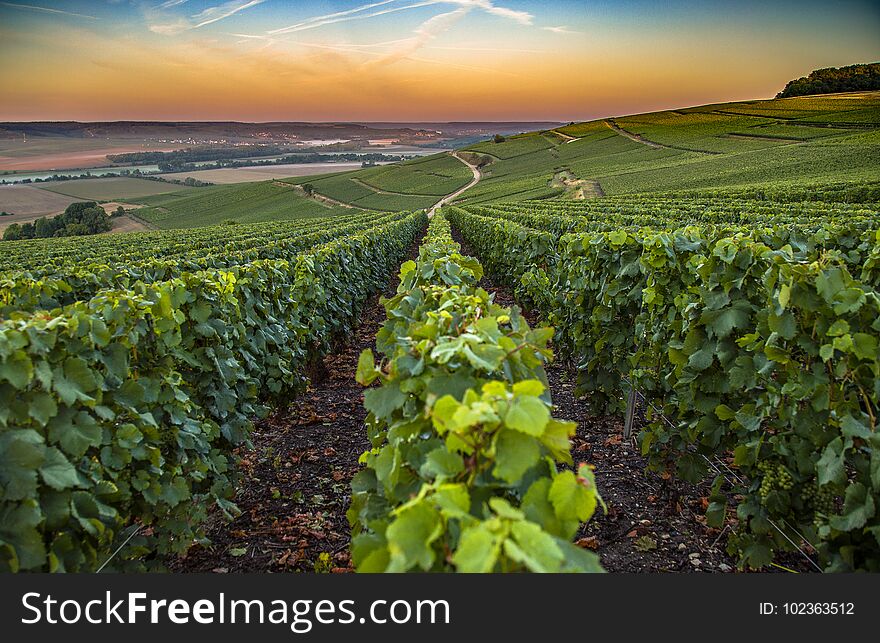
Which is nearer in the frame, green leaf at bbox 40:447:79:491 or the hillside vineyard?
the hillside vineyard

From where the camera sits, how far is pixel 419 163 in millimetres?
115062

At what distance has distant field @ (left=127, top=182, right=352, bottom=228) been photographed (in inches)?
2926

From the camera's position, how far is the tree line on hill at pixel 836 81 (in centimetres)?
10662

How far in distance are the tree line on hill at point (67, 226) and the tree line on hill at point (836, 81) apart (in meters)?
140

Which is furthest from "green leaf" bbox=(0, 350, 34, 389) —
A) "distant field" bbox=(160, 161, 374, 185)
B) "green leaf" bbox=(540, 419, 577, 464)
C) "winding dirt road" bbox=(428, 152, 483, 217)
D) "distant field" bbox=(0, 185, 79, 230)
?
"distant field" bbox=(160, 161, 374, 185)

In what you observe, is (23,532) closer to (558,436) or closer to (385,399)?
(385,399)

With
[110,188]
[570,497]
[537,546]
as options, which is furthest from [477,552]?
[110,188]

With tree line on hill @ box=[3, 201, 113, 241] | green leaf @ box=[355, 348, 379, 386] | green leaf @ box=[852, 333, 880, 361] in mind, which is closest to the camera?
green leaf @ box=[355, 348, 379, 386]

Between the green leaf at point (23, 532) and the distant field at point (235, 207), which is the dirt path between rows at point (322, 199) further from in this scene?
the green leaf at point (23, 532)

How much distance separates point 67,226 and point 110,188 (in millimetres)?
50032

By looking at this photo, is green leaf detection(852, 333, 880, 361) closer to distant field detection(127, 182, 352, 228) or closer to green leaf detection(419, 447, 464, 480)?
green leaf detection(419, 447, 464, 480)

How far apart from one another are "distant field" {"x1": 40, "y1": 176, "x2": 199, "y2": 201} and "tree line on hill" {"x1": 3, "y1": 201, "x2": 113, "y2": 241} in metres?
27.2

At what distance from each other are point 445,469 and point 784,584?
1.46 m

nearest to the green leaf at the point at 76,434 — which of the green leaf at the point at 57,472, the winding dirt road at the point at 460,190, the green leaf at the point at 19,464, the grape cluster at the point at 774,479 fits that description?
the green leaf at the point at 57,472
